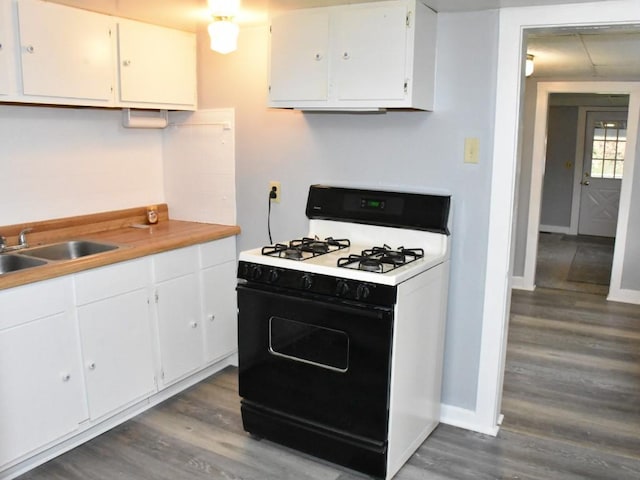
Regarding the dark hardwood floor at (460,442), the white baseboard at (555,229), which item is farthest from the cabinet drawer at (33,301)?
the white baseboard at (555,229)

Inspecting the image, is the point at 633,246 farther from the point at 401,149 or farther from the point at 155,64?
the point at 155,64

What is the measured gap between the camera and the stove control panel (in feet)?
7.62

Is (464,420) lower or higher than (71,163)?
lower

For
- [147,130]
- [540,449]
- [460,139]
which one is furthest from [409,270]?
[147,130]

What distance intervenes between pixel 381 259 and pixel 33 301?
1.49 meters

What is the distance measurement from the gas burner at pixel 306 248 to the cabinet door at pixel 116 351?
2.42 ft

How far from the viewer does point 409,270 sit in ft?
7.95

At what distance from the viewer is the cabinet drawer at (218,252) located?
333 centimetres

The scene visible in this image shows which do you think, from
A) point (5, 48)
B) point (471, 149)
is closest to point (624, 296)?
point (471, 149)

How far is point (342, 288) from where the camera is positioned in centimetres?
240

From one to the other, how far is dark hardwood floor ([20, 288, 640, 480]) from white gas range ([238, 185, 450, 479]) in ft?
0.40

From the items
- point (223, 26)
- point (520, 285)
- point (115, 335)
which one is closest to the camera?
point (223, 26)

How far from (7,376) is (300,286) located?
1.25 metres

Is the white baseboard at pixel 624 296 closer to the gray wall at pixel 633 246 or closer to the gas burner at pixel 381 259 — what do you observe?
the gray wall at pixel 633 246
